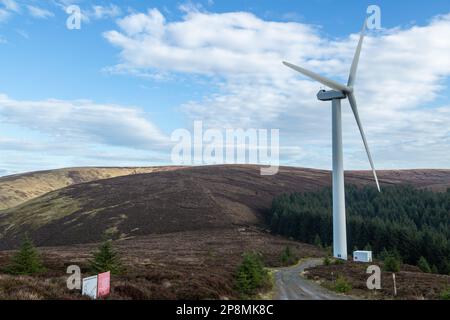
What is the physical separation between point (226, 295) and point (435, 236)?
2940 inches

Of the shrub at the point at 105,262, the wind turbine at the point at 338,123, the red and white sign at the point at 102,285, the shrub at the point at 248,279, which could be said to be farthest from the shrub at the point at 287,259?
the red and white sign at the point at 102,285

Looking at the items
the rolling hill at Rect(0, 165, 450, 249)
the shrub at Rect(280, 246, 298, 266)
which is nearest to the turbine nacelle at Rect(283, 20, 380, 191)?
the shrub at Rect(280, 246, 298, 266)

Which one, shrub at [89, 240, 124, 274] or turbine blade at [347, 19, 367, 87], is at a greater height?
turbine blade at [347, 19, 367, 87]

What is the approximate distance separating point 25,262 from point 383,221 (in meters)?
97.5

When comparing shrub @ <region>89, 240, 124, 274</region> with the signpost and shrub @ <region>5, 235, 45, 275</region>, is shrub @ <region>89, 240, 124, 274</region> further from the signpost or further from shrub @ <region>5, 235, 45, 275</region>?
the signpost

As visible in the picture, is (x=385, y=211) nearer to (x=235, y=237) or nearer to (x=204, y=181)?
(x=235, y=237)

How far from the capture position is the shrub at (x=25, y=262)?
104 ft

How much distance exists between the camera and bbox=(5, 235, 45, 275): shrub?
104 feet

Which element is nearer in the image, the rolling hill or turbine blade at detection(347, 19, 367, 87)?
turbine blade at detection(347, 19, 367, 87)

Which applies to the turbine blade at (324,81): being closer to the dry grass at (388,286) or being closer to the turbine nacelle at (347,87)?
the turbine nacelle at (347,87)

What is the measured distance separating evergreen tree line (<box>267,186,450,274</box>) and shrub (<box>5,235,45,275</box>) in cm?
6075

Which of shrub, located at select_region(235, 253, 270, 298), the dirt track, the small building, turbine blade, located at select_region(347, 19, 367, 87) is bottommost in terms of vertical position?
the small building

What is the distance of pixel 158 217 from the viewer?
13312 cm

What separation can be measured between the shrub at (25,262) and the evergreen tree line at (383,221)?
60752 mm
